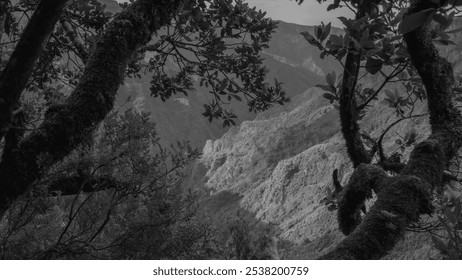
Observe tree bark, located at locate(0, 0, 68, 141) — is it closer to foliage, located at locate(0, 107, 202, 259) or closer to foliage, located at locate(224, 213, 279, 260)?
foliage, located at locate(224, 213, 279, 260)

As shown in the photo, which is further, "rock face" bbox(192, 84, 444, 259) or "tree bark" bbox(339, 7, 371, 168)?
"rock face" bbox(192, 84, 444, 259)

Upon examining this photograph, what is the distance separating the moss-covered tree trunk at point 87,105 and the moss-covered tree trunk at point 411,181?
1.36 metres

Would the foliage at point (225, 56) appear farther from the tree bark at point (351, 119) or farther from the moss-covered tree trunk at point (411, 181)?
the moss-covered tree trunk at point (411, 181)

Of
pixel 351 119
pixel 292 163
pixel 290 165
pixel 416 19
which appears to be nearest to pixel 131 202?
pixel 351 119

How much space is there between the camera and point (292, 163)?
42.9 meters

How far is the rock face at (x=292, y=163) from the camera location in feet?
106

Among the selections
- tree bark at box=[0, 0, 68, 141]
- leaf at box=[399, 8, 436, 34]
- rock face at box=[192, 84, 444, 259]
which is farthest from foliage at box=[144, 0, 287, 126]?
rock face at box=[192, 84, 444, 259]

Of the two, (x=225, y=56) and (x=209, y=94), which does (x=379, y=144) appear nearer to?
(x=225, y=56)

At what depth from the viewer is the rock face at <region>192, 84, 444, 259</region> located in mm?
32250

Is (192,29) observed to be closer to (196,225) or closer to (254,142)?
(196,225)

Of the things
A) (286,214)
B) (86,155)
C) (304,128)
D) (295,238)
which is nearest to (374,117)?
(304,128)

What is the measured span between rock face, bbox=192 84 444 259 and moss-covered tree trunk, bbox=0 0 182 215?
2677 cm

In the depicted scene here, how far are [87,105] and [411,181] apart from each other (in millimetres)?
1660

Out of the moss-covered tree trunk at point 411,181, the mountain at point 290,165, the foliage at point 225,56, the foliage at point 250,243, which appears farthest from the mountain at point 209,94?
the moss-covered tree trunk at point 411,181
